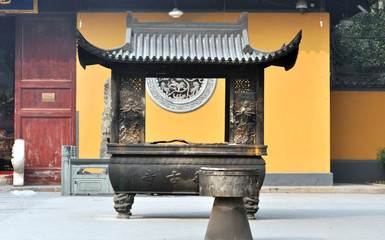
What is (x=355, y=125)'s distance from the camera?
21.2 metres

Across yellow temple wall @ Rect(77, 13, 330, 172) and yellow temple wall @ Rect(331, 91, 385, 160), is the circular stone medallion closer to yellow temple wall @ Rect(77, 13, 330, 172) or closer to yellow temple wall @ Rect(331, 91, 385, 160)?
yellow temple wall @ Rect(77, 13, 330, 172)

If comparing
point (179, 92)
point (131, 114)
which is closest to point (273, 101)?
point (179, 92)

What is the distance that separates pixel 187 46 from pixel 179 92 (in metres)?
6.60

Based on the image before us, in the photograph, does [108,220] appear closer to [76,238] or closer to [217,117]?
[76,238]

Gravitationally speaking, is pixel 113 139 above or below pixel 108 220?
above

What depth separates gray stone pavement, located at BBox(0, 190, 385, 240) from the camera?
31.5ft

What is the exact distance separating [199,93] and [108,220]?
8146 mm

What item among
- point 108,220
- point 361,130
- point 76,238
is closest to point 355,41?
point 361,130

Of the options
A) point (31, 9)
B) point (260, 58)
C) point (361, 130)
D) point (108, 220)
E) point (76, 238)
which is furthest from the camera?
point (361, 130)

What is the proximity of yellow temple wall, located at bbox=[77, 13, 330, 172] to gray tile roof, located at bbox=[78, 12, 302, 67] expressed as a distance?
6291mm

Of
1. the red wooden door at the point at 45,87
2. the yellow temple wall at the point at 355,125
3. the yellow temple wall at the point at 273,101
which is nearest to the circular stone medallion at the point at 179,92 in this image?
the yellow temple wall at the point at 273,101

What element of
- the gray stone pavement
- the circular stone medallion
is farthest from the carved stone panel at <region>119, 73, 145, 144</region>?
the circular stone medallion

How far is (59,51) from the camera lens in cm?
1970

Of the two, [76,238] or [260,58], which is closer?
[76,238]
